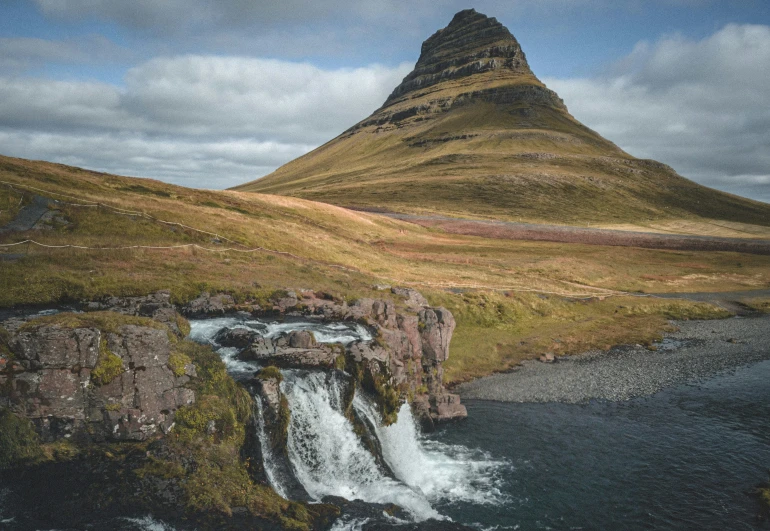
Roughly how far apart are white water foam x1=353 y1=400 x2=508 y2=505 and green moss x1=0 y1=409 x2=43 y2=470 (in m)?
16.5

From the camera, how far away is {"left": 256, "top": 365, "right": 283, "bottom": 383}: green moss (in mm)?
25562

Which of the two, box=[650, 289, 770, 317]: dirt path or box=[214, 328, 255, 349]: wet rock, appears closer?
box=[214, 328, 255, 349]: wet rock

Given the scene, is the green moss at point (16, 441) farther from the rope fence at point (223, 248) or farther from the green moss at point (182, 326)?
the rope fence at point (223, 248)

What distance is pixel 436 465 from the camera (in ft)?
99.2

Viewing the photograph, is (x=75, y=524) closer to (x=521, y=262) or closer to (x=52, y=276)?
(x=52, y=276)

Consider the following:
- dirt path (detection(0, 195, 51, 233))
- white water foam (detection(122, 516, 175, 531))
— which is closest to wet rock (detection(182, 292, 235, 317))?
white water foam (detection(122, 516, 175, 531))

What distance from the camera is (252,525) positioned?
19469mm

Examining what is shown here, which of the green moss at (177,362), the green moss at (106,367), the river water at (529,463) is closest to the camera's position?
the green moss at (106,367)

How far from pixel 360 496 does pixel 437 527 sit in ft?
14.8

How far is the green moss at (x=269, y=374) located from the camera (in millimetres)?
25562

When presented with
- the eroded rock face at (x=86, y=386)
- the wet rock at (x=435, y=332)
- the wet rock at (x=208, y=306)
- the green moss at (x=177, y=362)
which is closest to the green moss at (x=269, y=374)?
the green moss at (x=177, y=362)

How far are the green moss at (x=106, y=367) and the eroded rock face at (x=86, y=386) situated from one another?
0.04m

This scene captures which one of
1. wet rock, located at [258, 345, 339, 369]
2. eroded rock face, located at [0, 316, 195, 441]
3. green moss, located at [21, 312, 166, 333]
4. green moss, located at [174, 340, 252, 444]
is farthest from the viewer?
wet rock, located at [258, 345, 339, 369]

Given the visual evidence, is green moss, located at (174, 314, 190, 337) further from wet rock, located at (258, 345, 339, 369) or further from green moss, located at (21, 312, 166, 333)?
wet rock, located at (258, 345, 339, 369)
